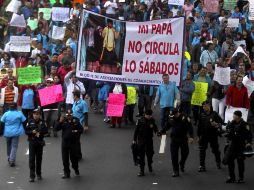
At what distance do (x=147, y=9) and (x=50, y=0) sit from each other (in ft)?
14.2

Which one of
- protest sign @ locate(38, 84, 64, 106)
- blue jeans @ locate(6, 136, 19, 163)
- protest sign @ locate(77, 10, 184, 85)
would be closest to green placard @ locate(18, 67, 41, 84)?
protest sign @ locate(38, 84, 64, 106)

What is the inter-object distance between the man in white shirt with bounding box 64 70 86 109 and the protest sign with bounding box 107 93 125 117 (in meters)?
0.79

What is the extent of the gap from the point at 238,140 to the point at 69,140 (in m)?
3.69

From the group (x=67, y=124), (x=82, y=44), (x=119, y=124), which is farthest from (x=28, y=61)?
(x=67, y=124)

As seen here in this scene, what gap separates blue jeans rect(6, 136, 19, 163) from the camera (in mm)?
22984

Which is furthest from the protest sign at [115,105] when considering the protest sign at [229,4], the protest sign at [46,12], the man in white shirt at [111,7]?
the protest sign at [46,12]

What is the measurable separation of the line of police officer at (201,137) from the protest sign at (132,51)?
7.48ft

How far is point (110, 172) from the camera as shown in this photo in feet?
73.3

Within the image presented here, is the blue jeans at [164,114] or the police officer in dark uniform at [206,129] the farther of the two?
the blue jeans at [164,114]

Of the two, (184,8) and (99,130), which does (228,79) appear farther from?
(184,8)

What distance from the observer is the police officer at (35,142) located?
21.7m

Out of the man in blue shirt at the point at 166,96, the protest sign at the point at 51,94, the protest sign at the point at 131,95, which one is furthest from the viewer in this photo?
the protest sign at the point at 131,95

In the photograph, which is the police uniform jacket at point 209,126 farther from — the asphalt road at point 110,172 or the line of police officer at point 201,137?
the asphalt road at point 110,172

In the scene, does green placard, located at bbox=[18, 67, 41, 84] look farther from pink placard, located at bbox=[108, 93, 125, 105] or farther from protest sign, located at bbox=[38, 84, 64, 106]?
pink placard, located at bbox=[108, 93, 125, 105]
